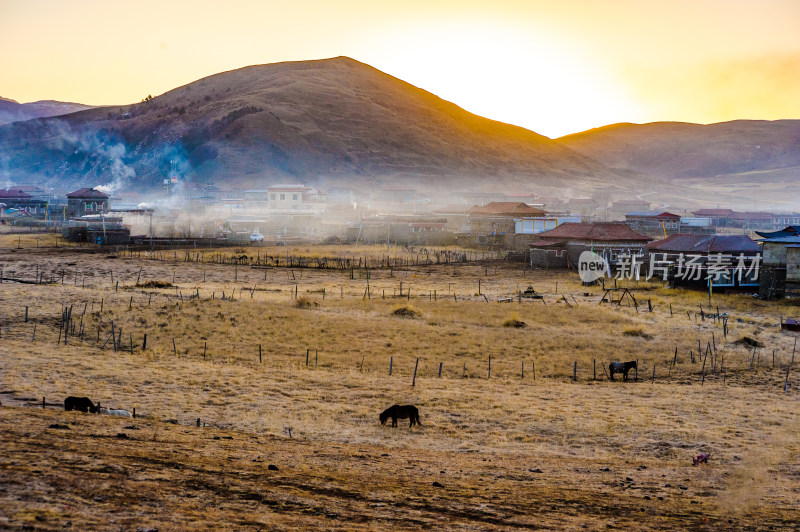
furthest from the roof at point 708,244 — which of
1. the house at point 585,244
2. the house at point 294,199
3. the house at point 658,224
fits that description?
the house at point 294,199

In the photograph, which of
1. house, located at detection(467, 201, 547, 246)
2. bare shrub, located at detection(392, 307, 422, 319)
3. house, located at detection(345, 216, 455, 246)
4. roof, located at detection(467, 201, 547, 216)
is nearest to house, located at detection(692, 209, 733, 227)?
roof, located at detection(467, 201, 547, 216)

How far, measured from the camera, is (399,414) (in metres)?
19.2

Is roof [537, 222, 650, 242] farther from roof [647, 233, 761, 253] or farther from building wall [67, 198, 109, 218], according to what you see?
building wall [67, 198, 109, 218]

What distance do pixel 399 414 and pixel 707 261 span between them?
136ft

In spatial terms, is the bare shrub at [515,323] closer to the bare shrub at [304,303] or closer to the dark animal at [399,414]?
the bare shrub at [304,303]

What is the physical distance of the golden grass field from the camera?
11.3m

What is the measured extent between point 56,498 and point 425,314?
28982 millimetres

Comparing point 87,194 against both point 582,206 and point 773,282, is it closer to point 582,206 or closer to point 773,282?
point 773,282

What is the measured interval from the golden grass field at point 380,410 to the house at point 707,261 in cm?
591

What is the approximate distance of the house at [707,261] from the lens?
51219 mm

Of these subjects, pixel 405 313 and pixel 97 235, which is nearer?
pixel 405 313

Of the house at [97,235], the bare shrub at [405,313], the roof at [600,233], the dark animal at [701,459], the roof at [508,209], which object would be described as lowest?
the dark animal at [701,459]

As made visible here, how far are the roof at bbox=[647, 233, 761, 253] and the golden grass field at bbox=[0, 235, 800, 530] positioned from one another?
28.4 ft

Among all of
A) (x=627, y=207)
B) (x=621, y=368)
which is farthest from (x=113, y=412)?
(x=627, y=207)
